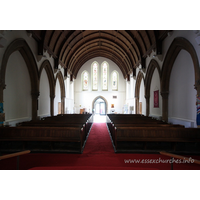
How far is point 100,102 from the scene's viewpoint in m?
22.7

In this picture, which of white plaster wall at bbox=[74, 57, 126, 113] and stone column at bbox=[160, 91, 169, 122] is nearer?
stone column at bbox=[160, 91, 169, 122]

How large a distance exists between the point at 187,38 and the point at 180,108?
9.23ft

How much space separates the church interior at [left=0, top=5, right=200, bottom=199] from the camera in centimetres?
366

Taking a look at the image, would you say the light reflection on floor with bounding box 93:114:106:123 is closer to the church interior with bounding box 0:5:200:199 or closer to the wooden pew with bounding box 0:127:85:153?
the church interior with bounding box 0:5:200:199

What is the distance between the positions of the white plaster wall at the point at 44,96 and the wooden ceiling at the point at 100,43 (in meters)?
1.61

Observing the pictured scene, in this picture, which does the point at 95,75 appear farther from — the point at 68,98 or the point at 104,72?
the point at 68,98

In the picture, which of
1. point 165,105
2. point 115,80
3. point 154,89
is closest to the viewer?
point 165,105

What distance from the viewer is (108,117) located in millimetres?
9250

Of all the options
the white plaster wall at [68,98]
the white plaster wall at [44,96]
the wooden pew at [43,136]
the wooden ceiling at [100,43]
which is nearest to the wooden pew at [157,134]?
the wooden pew at [43,136]

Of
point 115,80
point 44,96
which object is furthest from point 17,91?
point 115,80

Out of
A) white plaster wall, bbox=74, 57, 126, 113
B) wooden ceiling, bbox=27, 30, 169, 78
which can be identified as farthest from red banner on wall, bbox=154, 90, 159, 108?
white plaster wall, bbox=74, 57, 126, 113

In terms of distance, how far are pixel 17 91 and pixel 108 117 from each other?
15.9 feet

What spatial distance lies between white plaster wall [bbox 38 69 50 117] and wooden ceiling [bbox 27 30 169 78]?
1.61 metres

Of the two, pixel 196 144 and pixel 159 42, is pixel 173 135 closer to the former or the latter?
pixel 196 144
